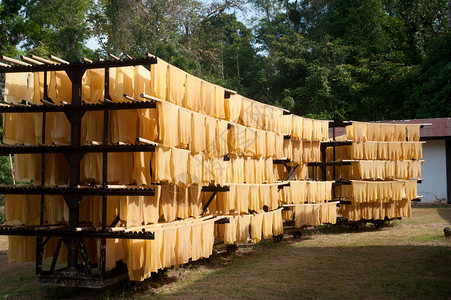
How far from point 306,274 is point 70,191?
5.48 metres

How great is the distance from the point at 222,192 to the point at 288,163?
494 centimetres

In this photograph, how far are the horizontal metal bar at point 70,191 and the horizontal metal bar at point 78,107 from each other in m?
1.42

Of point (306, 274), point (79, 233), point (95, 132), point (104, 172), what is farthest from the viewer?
point (306, 274)

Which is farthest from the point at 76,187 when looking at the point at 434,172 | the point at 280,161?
the point at 434,172

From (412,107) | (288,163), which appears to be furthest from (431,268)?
(412,107)

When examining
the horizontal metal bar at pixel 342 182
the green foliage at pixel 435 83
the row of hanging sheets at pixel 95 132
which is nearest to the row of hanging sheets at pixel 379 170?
the horizontal metal bar at pixel 342 182

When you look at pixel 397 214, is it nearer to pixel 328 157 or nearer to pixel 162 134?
pixel 328 157

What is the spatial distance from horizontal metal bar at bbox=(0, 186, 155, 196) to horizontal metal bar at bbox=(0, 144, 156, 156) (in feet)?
2.19

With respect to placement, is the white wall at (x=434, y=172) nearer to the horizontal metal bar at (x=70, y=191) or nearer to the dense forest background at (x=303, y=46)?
the dense forest background at (x=303, y=46)

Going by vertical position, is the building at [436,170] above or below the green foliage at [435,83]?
below

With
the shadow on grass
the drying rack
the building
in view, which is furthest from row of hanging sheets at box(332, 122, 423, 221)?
the drying rack

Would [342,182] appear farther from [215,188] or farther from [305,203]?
[215,188]

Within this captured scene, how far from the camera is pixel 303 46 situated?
42.4 metres

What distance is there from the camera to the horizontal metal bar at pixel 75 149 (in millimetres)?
8406
